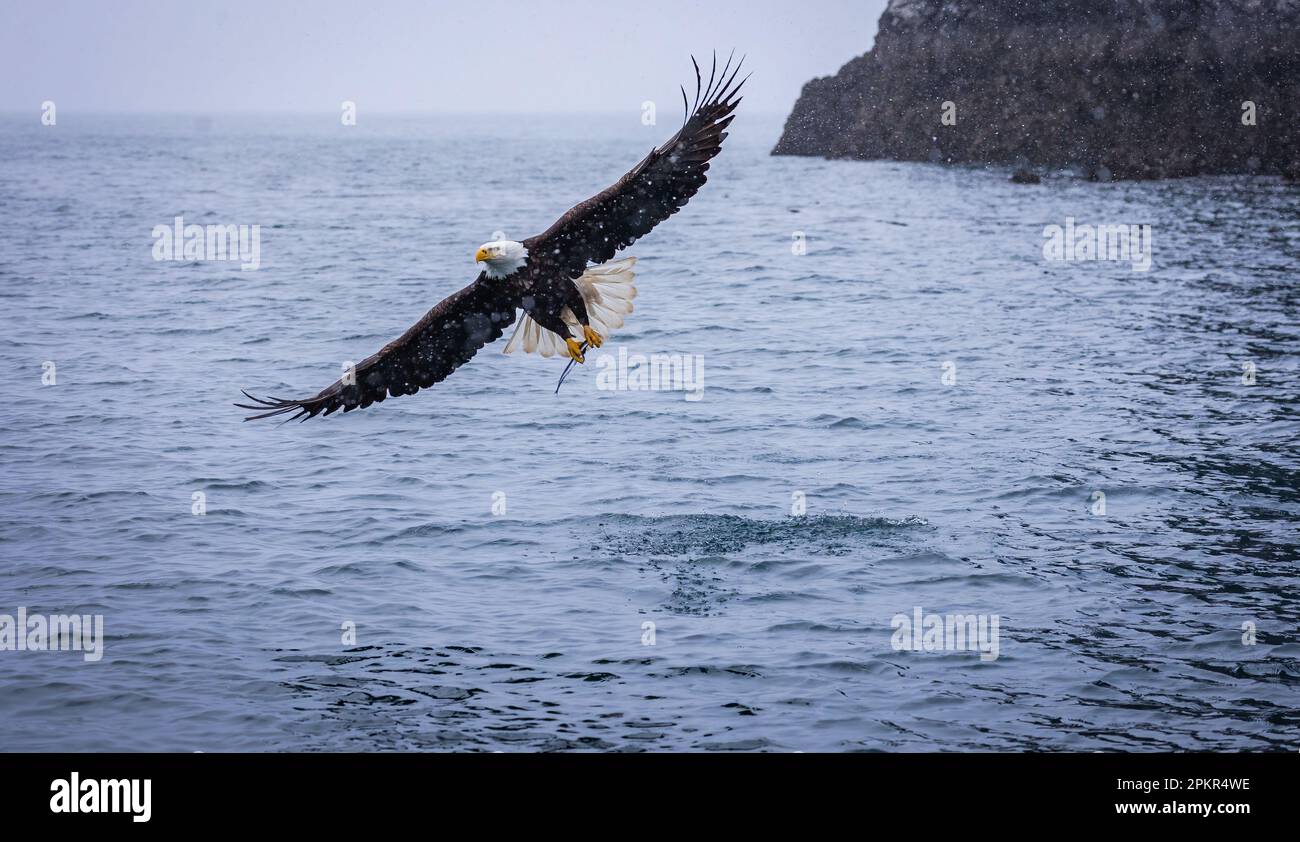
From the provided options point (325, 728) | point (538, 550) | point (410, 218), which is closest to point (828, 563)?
point (538, 550)

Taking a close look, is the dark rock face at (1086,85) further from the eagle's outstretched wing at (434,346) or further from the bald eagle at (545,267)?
the eagle's outstretched wing at (434,346)

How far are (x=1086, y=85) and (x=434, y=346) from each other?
3040 inches

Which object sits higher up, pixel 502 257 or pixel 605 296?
pixel 502 257

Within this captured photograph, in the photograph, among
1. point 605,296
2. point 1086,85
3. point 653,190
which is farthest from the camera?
point 1086,85

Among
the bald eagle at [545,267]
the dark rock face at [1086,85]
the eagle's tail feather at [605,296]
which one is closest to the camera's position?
the bald eagle at [545,267]

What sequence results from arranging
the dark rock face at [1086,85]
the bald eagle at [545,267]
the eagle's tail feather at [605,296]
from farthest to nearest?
1. the dark rock face at [1086,85]
2. the eagle's tail feather at [605,296]
3. the bald eagle at [545,267]

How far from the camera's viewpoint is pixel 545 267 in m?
13.4

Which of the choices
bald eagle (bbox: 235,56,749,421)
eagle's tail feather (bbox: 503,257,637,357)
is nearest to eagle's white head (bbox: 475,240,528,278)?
bald eagle (bbox: 235,56,749,421)

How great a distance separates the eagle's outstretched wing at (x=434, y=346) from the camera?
12898 millimetres

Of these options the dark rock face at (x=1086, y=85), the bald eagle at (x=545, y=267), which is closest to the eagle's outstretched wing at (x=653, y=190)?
the bald eagle at (x=545, y=267)

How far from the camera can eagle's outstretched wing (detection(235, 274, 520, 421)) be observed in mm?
12898

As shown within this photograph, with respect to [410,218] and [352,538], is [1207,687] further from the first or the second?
[410,218]

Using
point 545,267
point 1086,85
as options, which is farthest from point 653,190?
point 1086,85

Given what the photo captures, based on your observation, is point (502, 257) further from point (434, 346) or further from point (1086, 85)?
point (1086, 85)
